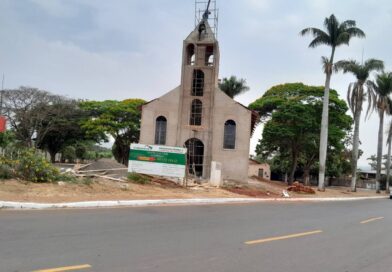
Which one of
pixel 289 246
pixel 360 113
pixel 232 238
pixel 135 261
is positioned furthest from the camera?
pixel 360 113

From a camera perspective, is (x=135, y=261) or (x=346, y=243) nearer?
(x=135, y=261)

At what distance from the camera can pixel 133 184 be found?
2052 cm

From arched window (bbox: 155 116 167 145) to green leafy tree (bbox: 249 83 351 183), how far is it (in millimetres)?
13516

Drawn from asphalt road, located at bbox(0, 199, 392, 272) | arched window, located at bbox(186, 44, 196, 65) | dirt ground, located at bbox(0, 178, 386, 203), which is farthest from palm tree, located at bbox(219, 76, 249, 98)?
asphalt road, located at bbox(0, 199, 392, 272)

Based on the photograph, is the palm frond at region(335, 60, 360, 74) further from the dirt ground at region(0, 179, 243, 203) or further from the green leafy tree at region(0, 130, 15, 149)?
the green leafy tree at region(0, 130, 15, 149)

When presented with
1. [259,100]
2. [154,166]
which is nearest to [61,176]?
[154,166]

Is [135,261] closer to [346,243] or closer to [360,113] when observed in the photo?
[346,243]

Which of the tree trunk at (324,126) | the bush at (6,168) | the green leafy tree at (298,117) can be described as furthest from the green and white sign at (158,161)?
the green leafy tree at (298,117)

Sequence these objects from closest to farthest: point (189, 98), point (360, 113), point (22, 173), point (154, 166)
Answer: point (22, 173)
point (154, 166)
point (189, 98)
point (360, 113)

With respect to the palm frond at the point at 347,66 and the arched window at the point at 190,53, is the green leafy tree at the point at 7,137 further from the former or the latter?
the palm frond at the point at 347,66

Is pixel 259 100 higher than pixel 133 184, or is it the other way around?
pixel 259 100

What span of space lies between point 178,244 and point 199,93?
2431 cm

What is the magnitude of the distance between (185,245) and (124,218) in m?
3.84

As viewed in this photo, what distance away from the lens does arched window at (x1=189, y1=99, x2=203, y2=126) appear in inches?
1244
